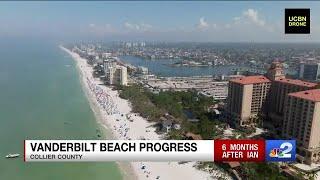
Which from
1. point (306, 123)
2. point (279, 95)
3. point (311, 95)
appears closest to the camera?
point (306, 123)

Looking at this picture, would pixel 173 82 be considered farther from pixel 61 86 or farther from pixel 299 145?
pixel 299 145

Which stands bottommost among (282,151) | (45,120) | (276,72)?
(45,120)

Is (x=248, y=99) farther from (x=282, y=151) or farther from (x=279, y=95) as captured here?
Result: (x=282, y=151)

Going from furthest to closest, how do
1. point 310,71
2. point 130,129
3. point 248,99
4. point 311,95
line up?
point 310,71, point 248,99, point 130,129, point 311,95

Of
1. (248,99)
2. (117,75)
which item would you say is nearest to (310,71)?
(248,99)

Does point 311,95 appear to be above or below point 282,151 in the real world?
below

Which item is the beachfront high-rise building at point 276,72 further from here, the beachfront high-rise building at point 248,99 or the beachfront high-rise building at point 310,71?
the beachfront high-rise building at point 310,71
